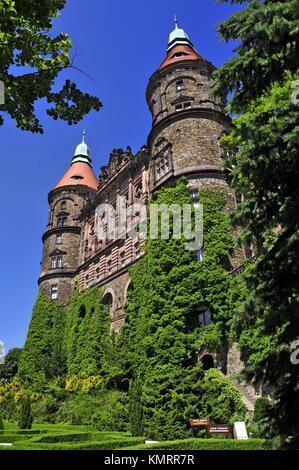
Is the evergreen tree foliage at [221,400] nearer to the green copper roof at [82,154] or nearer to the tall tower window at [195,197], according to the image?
the tall tower window at [195,197]

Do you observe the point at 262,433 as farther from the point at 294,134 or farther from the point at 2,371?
the point at 2,371

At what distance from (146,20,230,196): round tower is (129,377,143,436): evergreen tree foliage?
11.5 metres

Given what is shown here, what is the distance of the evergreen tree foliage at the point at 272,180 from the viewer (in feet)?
19.5

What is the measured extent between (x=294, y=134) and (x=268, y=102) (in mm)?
12042

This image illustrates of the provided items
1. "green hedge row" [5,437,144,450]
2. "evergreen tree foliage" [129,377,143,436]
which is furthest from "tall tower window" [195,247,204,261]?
"green hedge row" [5,437,144,450]

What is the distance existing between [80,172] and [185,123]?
26.0 m

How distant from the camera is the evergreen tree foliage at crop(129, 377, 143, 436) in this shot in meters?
17.6

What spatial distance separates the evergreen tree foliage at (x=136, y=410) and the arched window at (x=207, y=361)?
132 inches

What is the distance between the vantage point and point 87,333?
31.8 metres

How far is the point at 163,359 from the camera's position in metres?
18.0

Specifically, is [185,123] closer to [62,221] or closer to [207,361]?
[207,361]

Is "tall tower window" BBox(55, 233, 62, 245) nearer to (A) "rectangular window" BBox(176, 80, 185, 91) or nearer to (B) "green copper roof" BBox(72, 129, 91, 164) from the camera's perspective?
(B) "green copper roof" BBox(72, 129, 91, 164)

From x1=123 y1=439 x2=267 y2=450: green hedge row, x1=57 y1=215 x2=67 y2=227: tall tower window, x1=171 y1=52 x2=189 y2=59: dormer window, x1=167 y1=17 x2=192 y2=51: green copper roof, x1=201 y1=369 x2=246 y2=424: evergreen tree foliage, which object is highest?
x1=167 y1=17 x2=192 y2=51: green copper roof
